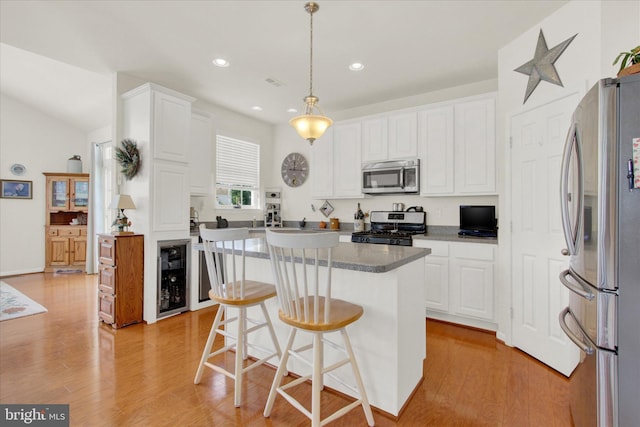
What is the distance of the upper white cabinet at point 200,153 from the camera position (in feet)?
13.3

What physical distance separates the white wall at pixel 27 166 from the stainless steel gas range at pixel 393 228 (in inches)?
245

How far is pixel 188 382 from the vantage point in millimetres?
2164

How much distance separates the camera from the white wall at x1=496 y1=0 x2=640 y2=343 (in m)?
2.01

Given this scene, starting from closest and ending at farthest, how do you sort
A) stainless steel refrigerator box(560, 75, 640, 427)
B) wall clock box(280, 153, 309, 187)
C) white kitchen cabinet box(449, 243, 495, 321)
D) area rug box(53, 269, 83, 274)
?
stainless steel refrigerator box(560, 75, 640, 427), white kitchen cabinet box(449, 243, 495, 321), wall clock box(280, 153, 309, 187), area rug box(53, 269, 83, 274)

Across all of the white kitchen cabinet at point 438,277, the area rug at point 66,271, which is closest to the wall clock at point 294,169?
the white kitchen cabinet at point 438,277

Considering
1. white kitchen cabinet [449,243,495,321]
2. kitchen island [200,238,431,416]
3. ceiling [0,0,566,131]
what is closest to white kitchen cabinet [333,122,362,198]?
ceiling [0,0,566,131]

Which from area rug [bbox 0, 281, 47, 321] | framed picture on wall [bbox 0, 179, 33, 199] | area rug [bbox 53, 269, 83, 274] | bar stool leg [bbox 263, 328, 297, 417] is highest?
framed picture on wall [bbox 0, 179, 33, 199]

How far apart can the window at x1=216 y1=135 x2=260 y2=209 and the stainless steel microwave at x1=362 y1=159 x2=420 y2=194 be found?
212 centimetres

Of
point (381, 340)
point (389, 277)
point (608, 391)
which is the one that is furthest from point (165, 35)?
point (608, 391)

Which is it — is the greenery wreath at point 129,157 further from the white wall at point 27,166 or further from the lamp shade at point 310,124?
the white wall at point 27,166

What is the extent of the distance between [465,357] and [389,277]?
1.42 m

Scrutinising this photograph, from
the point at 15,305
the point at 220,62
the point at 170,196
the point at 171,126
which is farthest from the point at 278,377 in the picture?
the point at 15,305

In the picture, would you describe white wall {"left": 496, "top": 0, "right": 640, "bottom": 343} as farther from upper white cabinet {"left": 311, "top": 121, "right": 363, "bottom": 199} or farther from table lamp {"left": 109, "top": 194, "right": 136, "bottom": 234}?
table lamp {"left": 109, "top": 194, "right": 136, "bottom": 234}

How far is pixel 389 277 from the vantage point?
5.89ft
